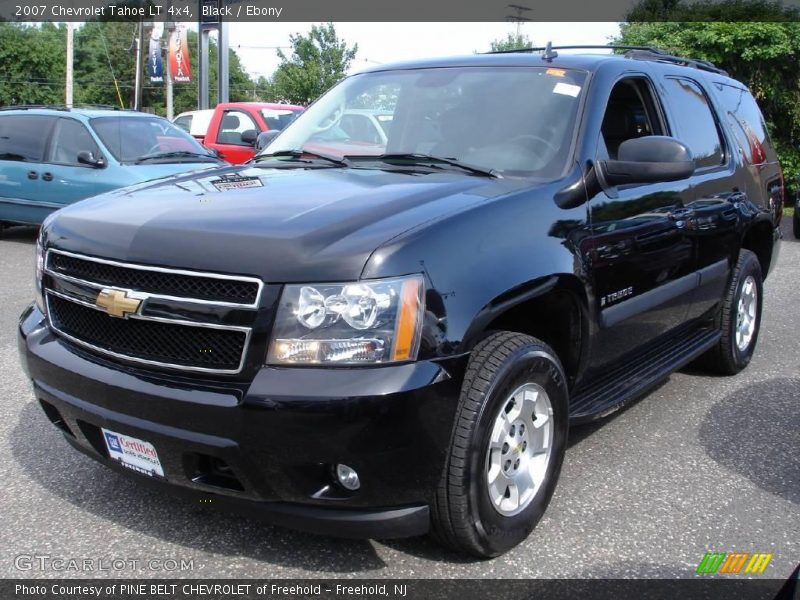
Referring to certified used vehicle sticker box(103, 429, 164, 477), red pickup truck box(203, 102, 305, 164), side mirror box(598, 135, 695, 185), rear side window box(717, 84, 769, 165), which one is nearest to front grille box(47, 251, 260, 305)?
certified used vehicle sticker box(103, 429, 164, 477)

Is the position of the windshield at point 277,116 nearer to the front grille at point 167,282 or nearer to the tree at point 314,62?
the front grille at point 167,282

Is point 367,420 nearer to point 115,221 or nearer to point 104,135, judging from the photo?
point 115,221

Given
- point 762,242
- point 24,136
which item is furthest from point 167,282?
point 24,136

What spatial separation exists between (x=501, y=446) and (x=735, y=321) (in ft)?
9.54

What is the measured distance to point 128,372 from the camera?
267cm

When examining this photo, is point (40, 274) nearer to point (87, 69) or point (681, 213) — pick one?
point (681, 213)

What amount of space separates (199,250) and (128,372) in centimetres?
49

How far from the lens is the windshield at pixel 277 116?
13.2 meters

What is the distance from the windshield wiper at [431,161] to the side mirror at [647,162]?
1.72ft

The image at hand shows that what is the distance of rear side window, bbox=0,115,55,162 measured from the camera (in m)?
10.4

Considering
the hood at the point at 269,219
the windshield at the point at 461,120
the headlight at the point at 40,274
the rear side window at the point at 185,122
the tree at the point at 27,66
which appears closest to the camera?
the hood at the point at 269,219

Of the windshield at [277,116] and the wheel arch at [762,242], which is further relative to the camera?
the windshield at [277,116]

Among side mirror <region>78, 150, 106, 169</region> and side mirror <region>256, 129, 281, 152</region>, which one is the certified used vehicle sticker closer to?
side mirror <region>256, 129, 281, 152</region>

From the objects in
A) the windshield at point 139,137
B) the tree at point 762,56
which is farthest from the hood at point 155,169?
the tree at point 762,56
